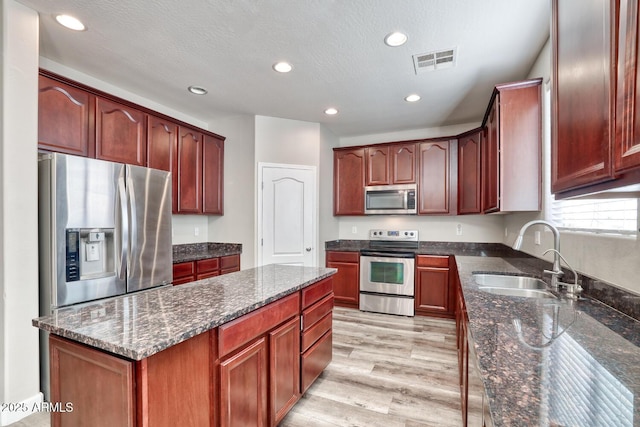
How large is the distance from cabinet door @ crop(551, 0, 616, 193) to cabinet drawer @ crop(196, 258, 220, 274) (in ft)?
10.8

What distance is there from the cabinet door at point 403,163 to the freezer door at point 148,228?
119 inches

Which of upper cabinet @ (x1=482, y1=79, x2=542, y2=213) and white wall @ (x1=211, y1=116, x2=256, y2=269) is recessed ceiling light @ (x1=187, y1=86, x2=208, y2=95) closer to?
white wall @ (x1=211, y1=116, x2=256, y2=269)

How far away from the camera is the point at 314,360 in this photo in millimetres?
2186

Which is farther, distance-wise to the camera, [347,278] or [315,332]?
[347,278]

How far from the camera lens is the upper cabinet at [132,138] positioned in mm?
2287

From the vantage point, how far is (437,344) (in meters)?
3.05

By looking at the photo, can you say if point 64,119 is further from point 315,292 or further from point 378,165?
point 378,165

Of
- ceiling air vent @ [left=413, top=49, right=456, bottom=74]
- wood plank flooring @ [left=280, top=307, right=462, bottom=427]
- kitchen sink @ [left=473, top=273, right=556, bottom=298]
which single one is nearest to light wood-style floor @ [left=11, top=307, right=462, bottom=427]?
wood plank flooring @ [left=280, top=307, right=462, bottom=427]

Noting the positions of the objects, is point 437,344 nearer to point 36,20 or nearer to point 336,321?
point 336,321

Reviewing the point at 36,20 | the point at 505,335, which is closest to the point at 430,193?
the point at 505,335

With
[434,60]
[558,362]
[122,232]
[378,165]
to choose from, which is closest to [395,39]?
[434,60]

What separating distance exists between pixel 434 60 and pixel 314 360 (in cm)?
266

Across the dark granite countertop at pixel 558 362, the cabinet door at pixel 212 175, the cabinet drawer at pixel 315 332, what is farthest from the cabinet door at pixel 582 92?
the cabinet door at pixel 212 175

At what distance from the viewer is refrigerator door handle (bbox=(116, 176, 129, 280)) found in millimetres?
2375
